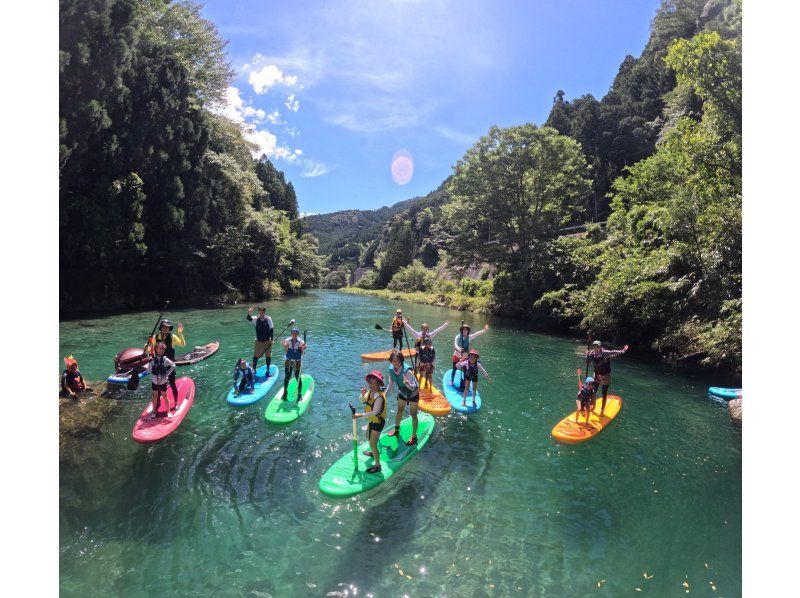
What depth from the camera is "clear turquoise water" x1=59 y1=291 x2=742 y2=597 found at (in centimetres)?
550

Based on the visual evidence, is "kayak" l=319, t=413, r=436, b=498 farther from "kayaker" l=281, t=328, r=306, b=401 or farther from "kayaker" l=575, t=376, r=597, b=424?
"kayaker" l=575, t=376, r=597, b=424

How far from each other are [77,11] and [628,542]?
109 feet

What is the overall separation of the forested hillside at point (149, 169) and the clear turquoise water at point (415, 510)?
65.9ft

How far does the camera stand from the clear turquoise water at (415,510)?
5.50 m

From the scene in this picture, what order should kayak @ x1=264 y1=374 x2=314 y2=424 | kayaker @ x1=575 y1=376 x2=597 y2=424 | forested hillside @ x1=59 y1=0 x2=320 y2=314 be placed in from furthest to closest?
forested hillside @ x1=59 y1=0 x2=320 y2=314
kayak @ x1=264 y1=374 x2=314 y2=424
kayaker @ x1=575 y1=376 x2=597 y2=424

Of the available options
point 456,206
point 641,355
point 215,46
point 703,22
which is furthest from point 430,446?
point 703,22

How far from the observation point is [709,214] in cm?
1552

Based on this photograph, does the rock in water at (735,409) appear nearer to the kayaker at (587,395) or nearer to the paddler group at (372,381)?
the paddler group at (372,381)

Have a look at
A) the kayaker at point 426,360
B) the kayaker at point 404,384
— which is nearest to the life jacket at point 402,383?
the kayaker at point 404,384

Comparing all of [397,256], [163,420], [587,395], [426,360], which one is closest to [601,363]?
[587,395]

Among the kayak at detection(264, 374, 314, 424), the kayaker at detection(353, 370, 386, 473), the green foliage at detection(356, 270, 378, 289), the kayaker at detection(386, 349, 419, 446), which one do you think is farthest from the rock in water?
the green foliage at detection(356, 270, 378, 289)

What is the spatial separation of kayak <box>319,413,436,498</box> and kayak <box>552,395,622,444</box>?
3063mm

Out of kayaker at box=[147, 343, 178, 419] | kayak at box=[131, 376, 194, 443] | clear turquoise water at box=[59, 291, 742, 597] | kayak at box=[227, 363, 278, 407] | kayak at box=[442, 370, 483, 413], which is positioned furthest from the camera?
→ kayak at box=[442, 370, 483, 413]

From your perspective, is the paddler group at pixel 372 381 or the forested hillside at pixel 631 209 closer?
the paddler group at pixel 372 381
